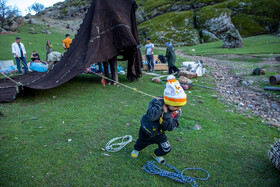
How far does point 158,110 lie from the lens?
2.63m

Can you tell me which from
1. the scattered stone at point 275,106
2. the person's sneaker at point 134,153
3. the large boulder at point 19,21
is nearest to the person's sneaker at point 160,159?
the person's sneaker at point 134,153

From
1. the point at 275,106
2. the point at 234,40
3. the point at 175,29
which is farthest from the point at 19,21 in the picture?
the point at 275,106

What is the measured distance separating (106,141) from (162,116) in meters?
1.51

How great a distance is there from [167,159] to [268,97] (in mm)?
5520

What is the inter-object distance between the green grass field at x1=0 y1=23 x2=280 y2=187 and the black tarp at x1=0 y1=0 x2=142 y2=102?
0.85 m

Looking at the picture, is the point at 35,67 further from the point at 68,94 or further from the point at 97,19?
A: the point at 97,19

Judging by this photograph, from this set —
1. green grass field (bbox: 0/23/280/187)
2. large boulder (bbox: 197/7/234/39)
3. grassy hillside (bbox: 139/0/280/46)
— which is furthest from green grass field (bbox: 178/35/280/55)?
green grass field (bbox: 0/23/280/187)

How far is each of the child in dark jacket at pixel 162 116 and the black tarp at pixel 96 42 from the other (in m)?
3.87

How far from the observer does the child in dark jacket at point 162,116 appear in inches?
102

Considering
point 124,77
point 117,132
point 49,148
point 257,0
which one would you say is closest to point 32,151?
point 49,148

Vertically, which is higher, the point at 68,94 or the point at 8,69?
the point at 8,69

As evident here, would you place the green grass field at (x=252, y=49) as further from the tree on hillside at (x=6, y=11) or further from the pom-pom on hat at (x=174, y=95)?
the tree on hillside at (x=6, y=11)

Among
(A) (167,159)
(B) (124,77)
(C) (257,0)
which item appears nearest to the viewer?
(A) (167,159)

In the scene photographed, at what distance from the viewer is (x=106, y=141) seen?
3607 mm
